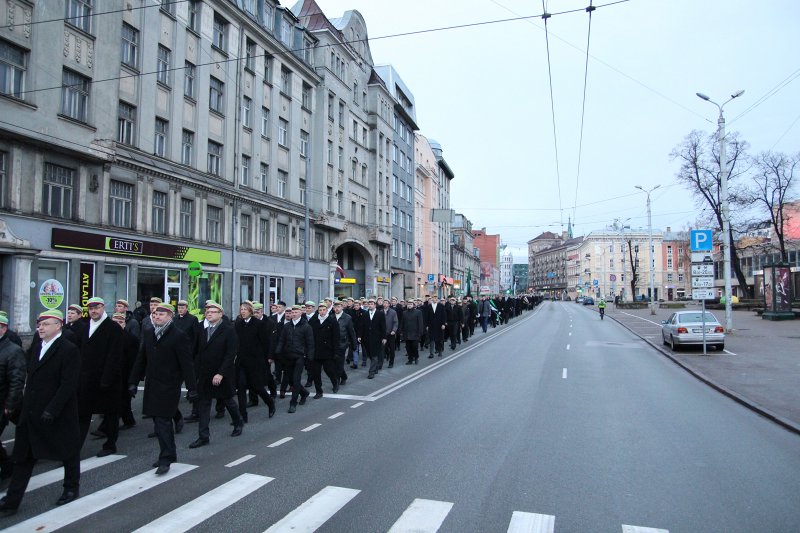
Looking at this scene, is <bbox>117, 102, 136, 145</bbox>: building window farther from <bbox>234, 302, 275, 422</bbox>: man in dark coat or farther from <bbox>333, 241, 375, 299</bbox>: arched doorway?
<bbox>333, 241, 375, 299</bbox>: arched doorway

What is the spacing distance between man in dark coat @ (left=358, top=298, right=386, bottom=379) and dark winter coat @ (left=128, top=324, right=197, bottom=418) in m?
7.85

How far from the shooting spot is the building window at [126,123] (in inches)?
847

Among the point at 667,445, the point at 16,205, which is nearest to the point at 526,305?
the point at 16,205

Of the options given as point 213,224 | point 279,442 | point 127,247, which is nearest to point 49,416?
point 279,442

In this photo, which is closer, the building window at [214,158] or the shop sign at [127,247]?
the shop sign at [127,247]

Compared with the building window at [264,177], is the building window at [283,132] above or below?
above

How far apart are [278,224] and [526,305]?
4814cm

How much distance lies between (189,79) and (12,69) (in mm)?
8649

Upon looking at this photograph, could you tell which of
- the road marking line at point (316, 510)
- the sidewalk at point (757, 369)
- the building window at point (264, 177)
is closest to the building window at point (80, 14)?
the building window at point (264, 177)

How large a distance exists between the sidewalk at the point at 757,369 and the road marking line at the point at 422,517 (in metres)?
5.90

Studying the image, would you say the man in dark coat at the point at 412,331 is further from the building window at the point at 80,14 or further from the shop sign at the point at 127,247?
the building window at the point at 80,14

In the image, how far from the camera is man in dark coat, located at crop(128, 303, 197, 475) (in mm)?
6285

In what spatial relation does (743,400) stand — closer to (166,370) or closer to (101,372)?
(166,370)

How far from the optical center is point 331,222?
124 ft
